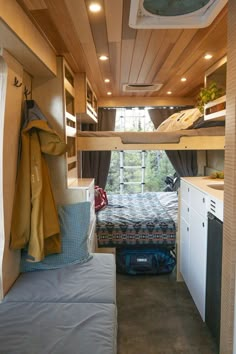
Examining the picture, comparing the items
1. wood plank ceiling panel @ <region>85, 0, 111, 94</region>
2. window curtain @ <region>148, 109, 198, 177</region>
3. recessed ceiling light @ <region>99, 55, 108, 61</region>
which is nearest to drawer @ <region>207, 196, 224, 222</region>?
wood plank ceiling panel @ <region>85, 0, 111, 94</region>

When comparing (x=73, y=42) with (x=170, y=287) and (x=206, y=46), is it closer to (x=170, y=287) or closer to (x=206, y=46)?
(x=206, y=46)

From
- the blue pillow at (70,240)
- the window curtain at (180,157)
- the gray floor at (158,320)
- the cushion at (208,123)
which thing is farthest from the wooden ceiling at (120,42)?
the gray floor at (158,320)

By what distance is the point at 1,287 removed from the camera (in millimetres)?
1740

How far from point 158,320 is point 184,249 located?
77cm

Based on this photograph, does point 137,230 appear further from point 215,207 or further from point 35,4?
point 35,4

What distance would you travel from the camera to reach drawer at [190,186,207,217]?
2.20 metres

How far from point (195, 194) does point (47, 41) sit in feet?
5.46

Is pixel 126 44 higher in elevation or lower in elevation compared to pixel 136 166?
higher

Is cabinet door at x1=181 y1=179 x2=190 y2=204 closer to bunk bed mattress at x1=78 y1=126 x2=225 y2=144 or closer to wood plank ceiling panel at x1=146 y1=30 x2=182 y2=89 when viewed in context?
bunk bed mattress at x1=78 y1=126 x2=225 y2=144

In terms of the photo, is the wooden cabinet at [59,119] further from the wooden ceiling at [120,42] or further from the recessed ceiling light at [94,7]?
the recessed ceiling light at [94,7]

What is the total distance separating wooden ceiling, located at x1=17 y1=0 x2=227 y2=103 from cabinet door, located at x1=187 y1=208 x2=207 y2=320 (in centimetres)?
133

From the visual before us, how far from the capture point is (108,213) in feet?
11.9

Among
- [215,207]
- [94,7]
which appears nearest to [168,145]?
[215,207]

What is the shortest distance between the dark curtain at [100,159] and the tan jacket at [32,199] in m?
2.95
